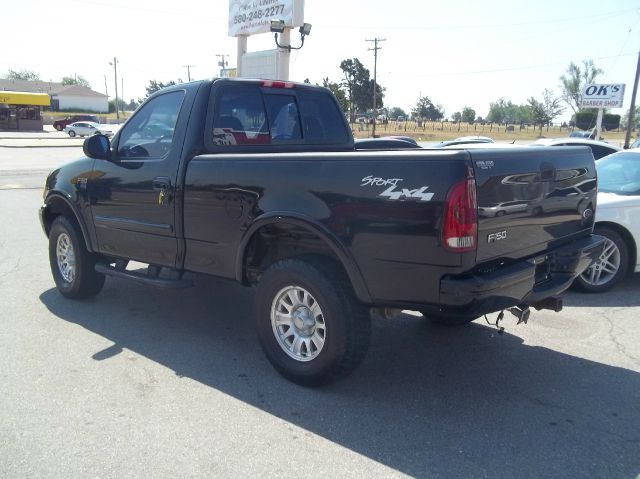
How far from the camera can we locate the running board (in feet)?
15.6

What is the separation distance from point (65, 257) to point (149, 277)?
164cm

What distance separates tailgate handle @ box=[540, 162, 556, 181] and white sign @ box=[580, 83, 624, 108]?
3025 cm

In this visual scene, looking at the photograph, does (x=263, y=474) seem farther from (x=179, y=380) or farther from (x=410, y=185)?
(x=410, y=185)

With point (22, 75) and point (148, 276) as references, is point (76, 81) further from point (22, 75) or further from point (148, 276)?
point (148, 276)

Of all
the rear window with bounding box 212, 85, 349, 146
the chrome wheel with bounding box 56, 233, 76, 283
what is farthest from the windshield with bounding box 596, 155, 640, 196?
the chrome wheel with bounding box 56, 233, 76, 283

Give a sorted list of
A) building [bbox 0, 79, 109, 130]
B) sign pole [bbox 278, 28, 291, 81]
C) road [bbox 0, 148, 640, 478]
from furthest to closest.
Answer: building [bbox 0, 79, 109, 130]
sign pole [bbox 278, 28, 291, 81]
road [bbox 0, 148, 640, 478]

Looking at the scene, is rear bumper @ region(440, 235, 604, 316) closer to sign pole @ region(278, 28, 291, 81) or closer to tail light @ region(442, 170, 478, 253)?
tail light @ region(442, 170, 478, 253)

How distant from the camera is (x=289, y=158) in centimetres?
388

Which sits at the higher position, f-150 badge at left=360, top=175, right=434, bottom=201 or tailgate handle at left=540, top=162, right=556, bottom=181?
tailgate handle at left=540, top=162, right=556, bottom=181

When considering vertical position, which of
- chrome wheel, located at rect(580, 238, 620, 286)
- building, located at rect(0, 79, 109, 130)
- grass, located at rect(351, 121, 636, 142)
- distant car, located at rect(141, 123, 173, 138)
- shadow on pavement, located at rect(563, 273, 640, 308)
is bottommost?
shadow on pavement, located at rect(563, 273, 640, 308)

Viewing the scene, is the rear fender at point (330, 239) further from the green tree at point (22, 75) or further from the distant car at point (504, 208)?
the green tree at point (22, 75)

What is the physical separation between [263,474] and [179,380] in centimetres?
135

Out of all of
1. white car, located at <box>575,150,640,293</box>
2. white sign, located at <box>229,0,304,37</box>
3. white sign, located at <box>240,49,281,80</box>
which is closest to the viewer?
white car, located at <box>575,150,640,293</box>

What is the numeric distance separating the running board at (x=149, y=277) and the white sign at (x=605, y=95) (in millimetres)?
30849
